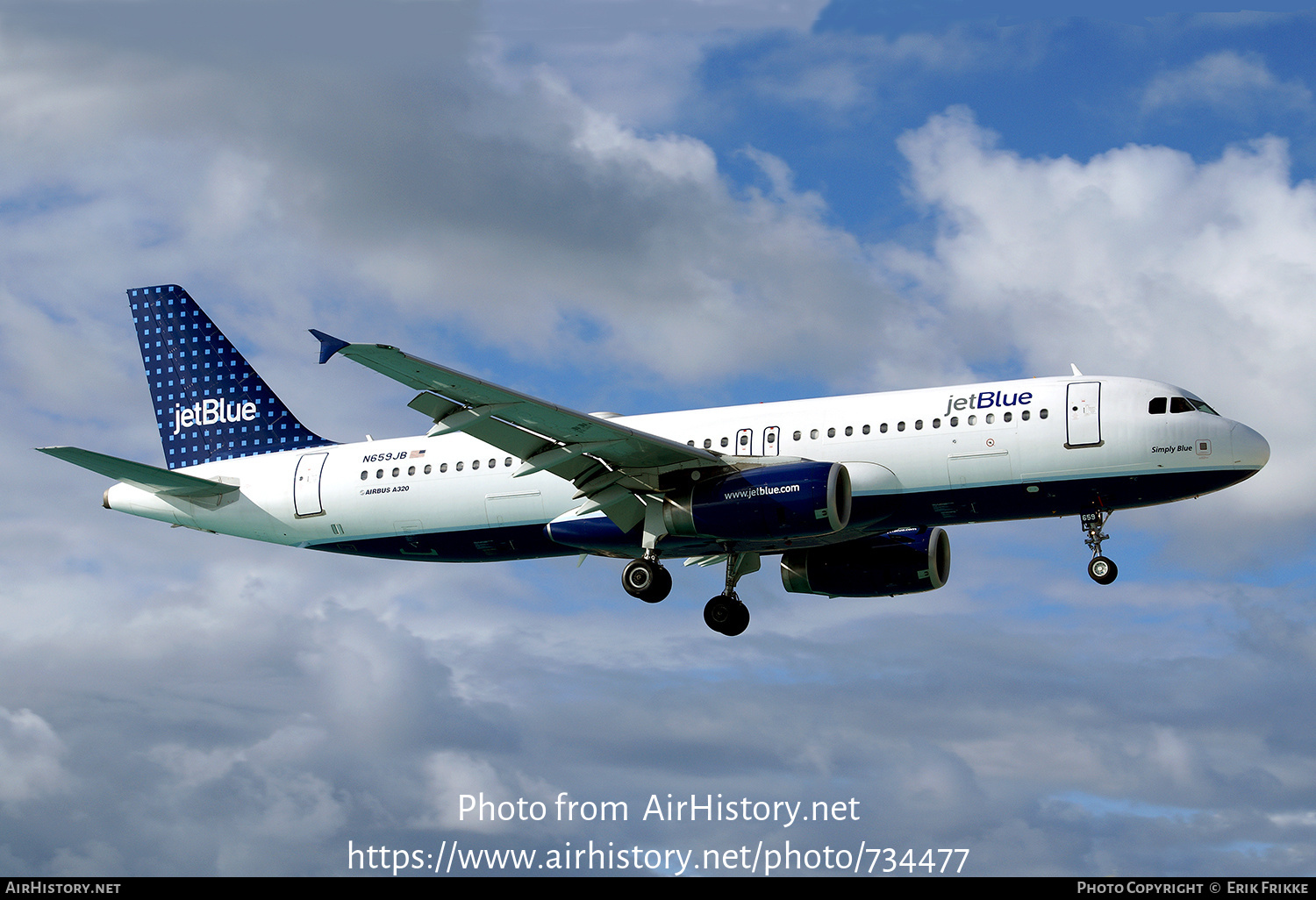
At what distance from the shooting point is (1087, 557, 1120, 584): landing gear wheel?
104ft

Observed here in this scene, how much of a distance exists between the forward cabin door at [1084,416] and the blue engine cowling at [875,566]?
7.18 meters

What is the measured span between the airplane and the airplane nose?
0.05 meters

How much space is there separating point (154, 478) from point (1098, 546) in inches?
955

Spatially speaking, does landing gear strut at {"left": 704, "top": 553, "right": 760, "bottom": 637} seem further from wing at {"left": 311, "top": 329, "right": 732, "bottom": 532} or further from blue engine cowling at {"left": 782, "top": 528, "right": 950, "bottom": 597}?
wing at {"left": 311, "top": 329, "right": 732, "bottom": 532}

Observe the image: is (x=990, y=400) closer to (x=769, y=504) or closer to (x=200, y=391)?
(x=769, y=504)

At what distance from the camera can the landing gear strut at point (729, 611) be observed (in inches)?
1419

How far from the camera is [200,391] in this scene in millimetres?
41344

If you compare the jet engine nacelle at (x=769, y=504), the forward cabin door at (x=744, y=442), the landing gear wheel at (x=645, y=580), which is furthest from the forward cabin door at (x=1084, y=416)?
the landing gear wheel at (x=645, y=580)

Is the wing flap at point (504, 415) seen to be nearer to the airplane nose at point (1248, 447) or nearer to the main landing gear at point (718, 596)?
the main landing gear at point (718, 596)

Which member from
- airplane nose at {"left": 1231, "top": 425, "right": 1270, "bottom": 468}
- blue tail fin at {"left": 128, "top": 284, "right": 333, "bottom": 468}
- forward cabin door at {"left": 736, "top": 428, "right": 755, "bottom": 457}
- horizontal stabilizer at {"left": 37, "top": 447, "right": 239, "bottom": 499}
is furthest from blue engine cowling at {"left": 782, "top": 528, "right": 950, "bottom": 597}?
horizontal stabilizer at {"left": 37, "top": 447, "right": 239, "bottom": 499}

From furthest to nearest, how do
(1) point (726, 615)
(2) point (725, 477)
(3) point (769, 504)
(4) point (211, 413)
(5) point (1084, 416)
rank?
1. (4) point (211, 413)
2. (1) point (726, 615)
3. (2) point (725, 477)
4. (5) point (1084, 416)
5. (3) point (769, 504)

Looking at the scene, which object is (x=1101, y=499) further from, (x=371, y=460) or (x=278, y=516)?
(x=278, y=516)

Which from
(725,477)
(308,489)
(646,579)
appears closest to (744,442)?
(725,477)

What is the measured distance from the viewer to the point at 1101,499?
102 ft
